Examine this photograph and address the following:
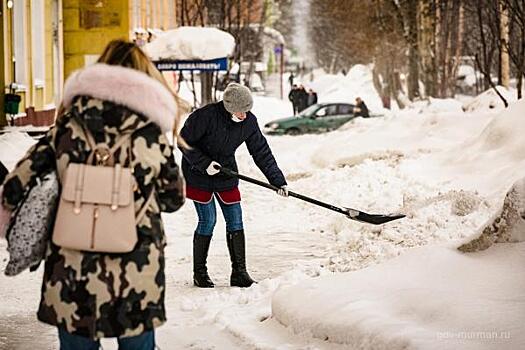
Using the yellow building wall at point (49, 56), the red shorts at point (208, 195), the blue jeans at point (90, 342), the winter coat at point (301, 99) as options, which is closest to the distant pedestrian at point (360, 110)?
the winter coat at point (301, 99)

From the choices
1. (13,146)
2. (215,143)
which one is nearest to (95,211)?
(215,143)

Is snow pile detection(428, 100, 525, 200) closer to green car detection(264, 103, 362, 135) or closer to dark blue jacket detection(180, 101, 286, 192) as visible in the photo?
dark blue jacket detection(180, 101, 286, 192)

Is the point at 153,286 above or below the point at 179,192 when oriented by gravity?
below

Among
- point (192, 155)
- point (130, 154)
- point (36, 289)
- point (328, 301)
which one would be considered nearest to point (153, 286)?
point (130, 154)

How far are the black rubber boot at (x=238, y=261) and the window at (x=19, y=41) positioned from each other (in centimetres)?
1596

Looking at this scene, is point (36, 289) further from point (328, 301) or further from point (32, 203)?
point (32, 203)

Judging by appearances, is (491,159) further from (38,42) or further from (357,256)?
(38,42)

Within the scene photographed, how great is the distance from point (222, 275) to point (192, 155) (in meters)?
1.44

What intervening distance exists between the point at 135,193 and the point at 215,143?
431cm

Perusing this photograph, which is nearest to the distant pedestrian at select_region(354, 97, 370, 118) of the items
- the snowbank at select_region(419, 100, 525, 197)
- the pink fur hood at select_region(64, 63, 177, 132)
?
the snowbank at select_region(419, 100, 525, 197)

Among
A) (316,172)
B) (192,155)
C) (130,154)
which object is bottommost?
(316,172)

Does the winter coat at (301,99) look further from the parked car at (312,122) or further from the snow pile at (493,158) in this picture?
the snow pile at (493,158)

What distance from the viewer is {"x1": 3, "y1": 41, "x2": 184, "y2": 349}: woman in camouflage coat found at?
15.0ft

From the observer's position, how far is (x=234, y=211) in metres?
9.10
